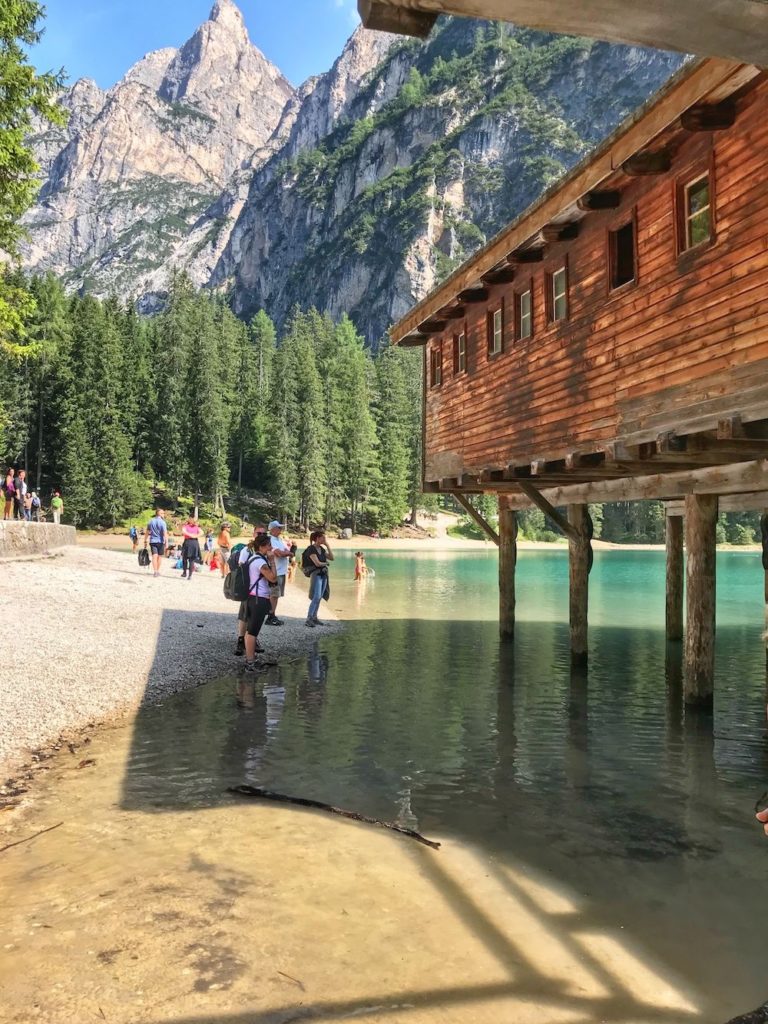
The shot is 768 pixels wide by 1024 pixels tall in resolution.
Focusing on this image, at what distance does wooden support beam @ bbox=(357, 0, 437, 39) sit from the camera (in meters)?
2.69

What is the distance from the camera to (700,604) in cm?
1244

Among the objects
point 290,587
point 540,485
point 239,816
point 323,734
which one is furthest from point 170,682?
point 290,587

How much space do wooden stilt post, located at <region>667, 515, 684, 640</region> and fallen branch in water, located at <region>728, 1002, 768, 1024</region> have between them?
705 inches

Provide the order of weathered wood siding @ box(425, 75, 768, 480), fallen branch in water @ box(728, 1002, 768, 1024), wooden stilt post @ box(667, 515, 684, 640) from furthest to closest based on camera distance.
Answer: wooden stilt post @ box(667, 515, 684, 640) → weathered wood siding @ box(425, 75, 768, 480) → fallen branch in water @ box(728, 1002, 768, 1024)

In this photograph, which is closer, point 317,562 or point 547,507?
point 547,507

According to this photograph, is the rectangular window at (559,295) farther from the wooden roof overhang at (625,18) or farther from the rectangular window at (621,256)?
the wooden roof overhang at (625,18)

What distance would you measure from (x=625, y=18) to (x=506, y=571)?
729 inches

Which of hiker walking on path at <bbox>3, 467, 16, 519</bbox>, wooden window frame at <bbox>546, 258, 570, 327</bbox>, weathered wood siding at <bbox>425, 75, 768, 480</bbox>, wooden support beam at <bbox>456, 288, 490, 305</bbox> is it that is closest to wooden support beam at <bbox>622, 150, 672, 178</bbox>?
weathered wood siding at <bbox>425, 75, 768, 480</bbox>

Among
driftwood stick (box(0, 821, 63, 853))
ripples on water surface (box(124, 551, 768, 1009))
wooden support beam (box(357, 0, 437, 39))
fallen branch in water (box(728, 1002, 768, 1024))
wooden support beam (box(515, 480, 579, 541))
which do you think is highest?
wooden support beam (box(357, 0, 437, 39))

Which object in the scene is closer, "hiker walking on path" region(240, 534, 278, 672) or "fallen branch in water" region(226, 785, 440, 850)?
"fallen branch in water" region(226, 785, 440, 850)

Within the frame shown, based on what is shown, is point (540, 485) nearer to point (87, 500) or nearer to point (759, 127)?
point (759, 127)

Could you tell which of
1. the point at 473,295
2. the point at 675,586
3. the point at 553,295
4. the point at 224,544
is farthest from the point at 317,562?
the point at 224,544

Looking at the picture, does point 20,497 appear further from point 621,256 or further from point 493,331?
point 621,256

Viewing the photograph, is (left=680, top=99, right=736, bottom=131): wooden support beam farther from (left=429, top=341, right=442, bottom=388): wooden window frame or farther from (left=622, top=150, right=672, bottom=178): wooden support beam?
(left=429, top=341, right=442, bottom=388): wooden window frame
